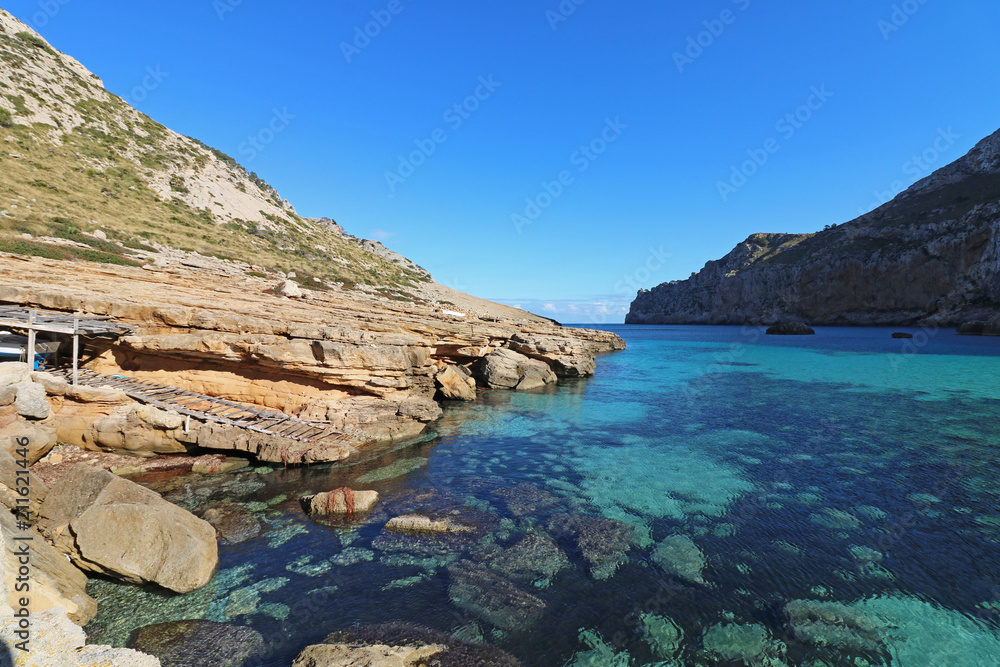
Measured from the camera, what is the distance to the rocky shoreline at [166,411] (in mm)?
7262

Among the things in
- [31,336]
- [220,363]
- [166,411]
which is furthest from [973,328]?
[31,336]

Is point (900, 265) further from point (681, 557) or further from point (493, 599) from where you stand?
point (493, 599)

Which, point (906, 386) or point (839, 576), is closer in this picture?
point (839, 576)

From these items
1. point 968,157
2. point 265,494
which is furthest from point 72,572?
point 968,157

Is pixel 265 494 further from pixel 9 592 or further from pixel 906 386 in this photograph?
pixel 906 386

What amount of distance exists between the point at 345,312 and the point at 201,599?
20.5m

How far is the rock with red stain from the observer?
10.4m

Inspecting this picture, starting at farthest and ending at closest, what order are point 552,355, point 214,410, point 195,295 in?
point 552,355
point 195,295
point 214,410

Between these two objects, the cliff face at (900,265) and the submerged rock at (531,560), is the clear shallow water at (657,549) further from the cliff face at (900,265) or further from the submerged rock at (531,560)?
the cliff face at (900,265)

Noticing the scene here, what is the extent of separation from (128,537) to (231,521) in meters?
2.62

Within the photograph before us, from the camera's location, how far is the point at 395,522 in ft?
32.4

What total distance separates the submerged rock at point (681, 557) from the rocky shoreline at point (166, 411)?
3.97 meters

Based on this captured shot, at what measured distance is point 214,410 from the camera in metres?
15.4

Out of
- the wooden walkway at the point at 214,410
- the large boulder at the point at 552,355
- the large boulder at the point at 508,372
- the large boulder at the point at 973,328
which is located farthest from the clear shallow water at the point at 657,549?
the large boulder at the point at 973,328
